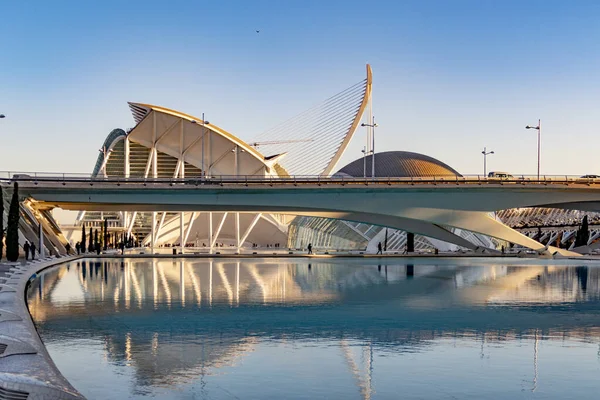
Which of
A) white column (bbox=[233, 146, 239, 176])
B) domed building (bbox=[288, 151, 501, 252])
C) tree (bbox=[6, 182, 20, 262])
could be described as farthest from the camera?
domed building (bbox=[288, 151, 501, 252])

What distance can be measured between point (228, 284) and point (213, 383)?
20835mm

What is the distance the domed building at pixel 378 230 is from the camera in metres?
86.2

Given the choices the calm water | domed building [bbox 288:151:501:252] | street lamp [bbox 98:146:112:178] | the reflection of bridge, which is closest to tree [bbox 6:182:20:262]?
the reflection of bridge

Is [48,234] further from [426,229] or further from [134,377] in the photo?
[134,377]

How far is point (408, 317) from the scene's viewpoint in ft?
75.3

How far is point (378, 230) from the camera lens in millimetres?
87250

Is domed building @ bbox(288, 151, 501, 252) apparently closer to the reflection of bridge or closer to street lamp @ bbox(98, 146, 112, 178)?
the reflection of bridge

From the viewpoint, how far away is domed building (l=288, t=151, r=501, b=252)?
86.2 m

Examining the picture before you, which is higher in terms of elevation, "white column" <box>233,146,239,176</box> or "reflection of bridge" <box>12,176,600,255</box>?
"white column" <box>233,146,239,176</box>

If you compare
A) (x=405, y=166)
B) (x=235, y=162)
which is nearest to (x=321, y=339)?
(x=235, y=162)

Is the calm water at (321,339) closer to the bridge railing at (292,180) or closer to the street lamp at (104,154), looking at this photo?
the bridge railing at (292,180)

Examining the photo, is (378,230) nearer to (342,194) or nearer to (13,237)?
(342,194)

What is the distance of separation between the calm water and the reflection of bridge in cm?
2561

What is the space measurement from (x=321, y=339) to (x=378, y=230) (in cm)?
6896
